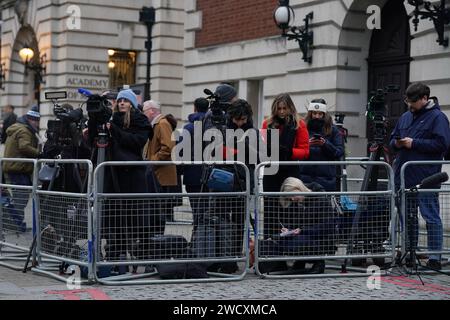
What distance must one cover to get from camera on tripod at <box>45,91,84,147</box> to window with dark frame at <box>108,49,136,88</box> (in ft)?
70.5

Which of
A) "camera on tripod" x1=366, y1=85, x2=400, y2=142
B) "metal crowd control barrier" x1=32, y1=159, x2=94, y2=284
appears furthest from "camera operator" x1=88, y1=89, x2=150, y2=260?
"camera on tripod" x1=366, y1=85, x2=400, y2=142

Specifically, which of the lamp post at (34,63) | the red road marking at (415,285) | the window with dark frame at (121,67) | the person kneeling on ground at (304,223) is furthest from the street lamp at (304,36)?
the window with dark frame at (121,67)

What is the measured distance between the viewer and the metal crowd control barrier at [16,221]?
34.1ft

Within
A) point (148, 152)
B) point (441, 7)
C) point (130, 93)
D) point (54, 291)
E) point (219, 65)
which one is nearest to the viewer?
point (54, 291)

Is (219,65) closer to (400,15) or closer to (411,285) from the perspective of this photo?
(400,15)

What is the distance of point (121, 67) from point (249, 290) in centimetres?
2487

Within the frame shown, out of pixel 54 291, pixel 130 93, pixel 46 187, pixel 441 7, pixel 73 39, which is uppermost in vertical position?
pixel 73 39

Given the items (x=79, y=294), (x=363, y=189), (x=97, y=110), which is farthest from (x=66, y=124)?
(x=363, y=189)

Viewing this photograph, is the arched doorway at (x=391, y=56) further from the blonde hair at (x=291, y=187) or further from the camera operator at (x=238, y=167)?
the blonde hair at (x=291, y=187)

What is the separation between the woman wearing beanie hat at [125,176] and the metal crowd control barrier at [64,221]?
0.24 m

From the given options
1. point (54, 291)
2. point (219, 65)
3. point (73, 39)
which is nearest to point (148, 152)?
point (54, 291)

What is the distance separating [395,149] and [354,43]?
26.8 feet

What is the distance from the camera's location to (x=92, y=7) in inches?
1227

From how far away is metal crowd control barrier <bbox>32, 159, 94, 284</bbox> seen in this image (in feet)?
29.7
